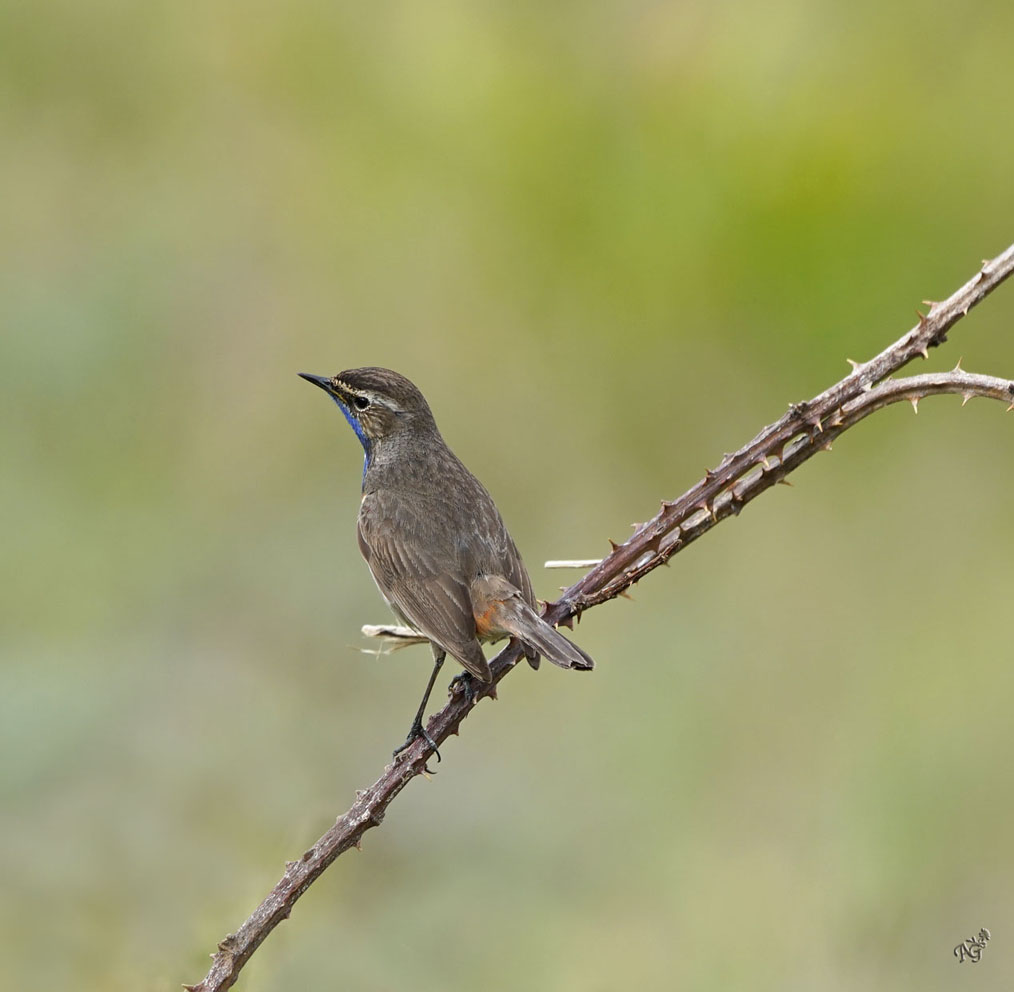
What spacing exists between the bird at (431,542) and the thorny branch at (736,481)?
76 cm

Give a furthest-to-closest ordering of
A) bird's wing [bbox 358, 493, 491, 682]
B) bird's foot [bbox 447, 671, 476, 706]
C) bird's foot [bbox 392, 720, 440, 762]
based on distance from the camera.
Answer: bird's wing [bbox 358, 493, 491, 682]
bird's foot [bbox 447, 671, 476, 706]
bird's foot [bbox 392, 720, 440, 762]

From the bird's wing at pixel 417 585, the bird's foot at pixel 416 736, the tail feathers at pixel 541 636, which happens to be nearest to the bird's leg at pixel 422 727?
the bird's foot at pixel 416 736

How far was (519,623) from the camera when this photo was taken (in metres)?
4.41

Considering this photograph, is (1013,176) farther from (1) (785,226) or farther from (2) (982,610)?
(2) (982,610)

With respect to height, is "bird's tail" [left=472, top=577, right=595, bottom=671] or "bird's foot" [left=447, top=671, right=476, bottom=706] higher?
"bird's tail" [left=472, top=577, right=595, bottom=671]

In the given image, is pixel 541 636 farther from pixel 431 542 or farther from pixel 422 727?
pixel 431 542

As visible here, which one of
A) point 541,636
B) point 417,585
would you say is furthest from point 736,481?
point 417,585

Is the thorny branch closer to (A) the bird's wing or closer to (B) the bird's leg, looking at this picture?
(B) the bird's leg

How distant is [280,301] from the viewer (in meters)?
8.97

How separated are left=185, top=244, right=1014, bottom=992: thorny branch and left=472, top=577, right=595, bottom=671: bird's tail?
57 centimetres

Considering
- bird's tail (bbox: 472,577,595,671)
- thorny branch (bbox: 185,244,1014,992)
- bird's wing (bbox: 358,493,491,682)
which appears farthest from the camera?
bird's wing (bbox: 358,493,491,682)

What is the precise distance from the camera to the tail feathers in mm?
3959

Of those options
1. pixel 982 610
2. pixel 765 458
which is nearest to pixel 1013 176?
pixel 982 610

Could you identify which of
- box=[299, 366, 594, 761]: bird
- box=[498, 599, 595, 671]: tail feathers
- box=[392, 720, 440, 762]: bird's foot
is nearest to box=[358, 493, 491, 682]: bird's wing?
box=[299, 366, 594, 761]: bird
